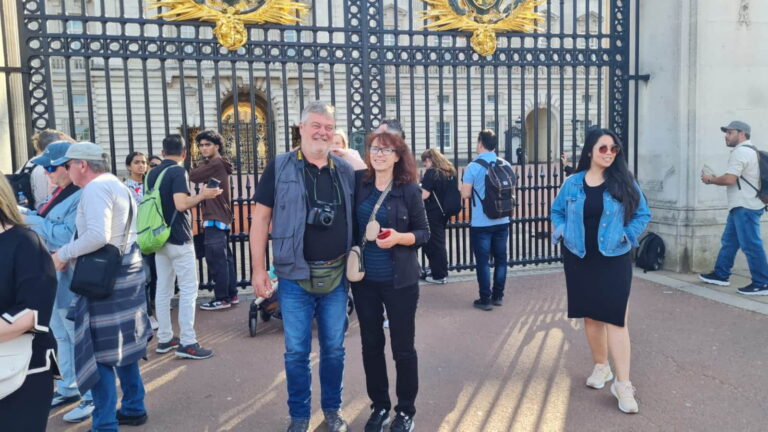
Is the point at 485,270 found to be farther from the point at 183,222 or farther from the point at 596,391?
the point at 183,222

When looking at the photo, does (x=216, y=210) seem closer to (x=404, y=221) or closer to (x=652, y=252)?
(x=404, y=221)

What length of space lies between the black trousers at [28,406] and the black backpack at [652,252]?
7.45 m

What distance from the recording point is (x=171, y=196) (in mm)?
5324

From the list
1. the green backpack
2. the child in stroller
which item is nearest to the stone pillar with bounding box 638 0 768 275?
the child in stroller

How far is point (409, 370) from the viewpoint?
3.79m

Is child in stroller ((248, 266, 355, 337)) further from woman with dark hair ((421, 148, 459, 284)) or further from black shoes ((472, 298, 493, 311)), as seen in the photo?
woman with dark hair ((421, 148, 459, 284))

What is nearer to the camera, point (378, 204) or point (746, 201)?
point (378, 204)

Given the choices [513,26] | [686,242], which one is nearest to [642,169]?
[686,242]

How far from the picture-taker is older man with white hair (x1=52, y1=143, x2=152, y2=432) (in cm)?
350

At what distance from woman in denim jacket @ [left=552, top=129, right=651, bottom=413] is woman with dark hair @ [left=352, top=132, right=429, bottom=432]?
1.19 metres

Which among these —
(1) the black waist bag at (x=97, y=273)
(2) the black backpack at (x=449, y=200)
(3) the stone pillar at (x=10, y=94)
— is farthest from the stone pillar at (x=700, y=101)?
(3) the stone pillar at (x=10, y=94)

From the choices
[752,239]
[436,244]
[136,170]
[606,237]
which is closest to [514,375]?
[606,237]

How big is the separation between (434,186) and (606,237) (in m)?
3.55

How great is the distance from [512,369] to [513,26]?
4.86 metres
